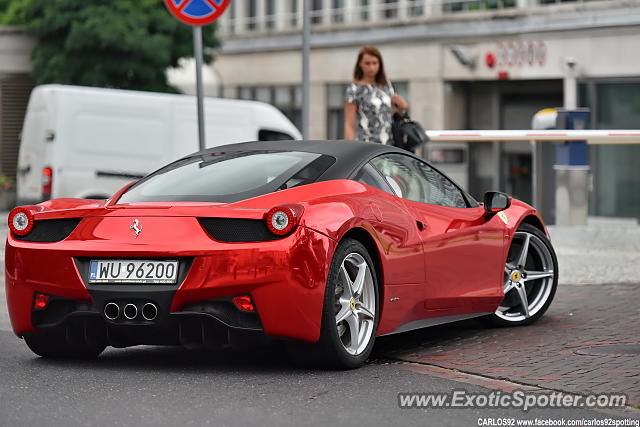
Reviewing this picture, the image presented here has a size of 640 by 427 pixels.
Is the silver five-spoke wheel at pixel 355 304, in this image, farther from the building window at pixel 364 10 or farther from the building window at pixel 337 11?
the building window at pixel 337 11

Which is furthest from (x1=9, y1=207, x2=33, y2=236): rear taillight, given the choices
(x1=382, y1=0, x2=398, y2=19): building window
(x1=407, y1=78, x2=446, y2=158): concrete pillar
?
(x1=382, y1=0, x2=398, y2=19): building window

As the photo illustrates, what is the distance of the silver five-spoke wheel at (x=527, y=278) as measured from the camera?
9.27 m

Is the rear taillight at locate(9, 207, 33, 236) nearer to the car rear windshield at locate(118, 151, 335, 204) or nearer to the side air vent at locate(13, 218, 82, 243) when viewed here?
the side air vent at locate(13, 218, 82, 243)

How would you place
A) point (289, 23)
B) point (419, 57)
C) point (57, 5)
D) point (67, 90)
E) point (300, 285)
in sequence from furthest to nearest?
point (289, 23)
point (419, 57)
point (57, 5)
point (67, 90)
point (300, 285)

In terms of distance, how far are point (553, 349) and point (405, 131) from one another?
455 centimetres

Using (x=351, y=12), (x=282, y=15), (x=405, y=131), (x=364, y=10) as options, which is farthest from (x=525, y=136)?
(x=282, y=15)

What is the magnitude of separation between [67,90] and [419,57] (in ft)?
59.3

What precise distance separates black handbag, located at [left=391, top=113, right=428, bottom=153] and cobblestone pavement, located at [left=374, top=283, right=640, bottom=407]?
245 centimetres

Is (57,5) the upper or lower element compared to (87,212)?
upper

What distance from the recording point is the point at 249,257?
699 cm

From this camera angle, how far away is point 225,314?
23.2ft

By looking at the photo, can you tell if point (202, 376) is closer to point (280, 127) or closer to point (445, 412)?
point (445, 412)

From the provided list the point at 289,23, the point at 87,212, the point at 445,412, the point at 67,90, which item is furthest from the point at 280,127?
the point at 289,23

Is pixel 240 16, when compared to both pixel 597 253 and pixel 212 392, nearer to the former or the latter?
pixel 597 253
